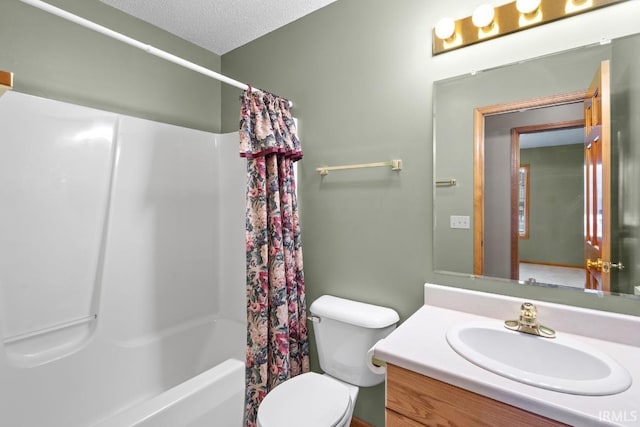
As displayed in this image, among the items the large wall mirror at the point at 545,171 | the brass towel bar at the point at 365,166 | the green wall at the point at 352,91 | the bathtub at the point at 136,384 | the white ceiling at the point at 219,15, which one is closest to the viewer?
the large wall mirror at the point at 545,171

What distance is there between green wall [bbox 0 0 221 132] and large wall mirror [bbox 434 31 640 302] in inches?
71.7

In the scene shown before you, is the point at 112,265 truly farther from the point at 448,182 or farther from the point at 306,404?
the point at 448,182

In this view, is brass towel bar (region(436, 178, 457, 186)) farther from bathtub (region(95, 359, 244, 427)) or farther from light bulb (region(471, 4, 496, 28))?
bathtub (region(95, 359, 244, 427))

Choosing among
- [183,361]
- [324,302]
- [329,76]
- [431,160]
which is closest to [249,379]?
[324,302]

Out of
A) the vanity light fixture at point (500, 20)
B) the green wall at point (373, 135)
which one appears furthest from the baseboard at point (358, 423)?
the vanity light fixture at point (500, 20)

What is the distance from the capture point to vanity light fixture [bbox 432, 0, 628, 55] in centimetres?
115

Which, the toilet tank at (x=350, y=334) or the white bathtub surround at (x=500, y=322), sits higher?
the white bathtub surround at (x=500, y=322)

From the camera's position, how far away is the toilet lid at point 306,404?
1.20 metres

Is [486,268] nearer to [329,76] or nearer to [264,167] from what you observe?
[264,167]

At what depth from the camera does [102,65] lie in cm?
187

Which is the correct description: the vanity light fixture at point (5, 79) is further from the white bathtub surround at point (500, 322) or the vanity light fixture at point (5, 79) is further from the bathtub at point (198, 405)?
the white bathtub surround at point (500, 322)

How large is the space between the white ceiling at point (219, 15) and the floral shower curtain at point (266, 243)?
25.8 inches

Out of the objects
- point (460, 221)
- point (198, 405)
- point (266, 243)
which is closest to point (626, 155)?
point (460, 221)

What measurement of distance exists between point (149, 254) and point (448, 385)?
1.84 meters
